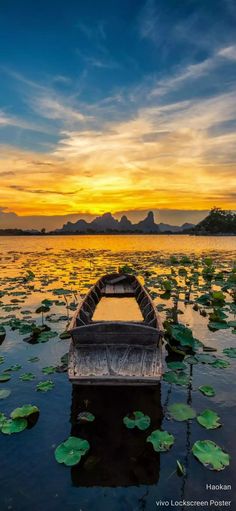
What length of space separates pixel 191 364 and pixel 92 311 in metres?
5.46

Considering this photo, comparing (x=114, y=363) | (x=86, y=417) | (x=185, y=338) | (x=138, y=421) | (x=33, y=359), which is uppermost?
(x=114, y=363)

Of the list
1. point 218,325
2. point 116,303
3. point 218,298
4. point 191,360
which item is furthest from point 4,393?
point 218,298

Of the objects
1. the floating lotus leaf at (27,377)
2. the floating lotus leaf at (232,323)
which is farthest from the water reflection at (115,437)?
the floating lotus leaf at (232,323)

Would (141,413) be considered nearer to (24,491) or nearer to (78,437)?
(78,437)

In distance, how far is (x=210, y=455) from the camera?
5383 mm

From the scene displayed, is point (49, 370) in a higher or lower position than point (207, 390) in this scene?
lower

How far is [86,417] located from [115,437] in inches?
30.5

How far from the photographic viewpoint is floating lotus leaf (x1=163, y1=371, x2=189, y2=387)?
8.20 m

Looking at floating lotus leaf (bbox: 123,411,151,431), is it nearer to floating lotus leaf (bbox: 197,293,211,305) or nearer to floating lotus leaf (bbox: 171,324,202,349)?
floating lotus leaf (bbox: 171,324,202,349)

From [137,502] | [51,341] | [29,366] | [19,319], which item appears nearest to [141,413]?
[137,502]

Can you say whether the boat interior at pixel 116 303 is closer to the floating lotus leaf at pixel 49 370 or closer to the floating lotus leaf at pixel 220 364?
the floating lotus leaf at pixel 49 370

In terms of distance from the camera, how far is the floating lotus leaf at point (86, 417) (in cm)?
663

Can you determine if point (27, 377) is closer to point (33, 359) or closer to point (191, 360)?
point (33, 359)

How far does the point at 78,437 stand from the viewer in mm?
6258
